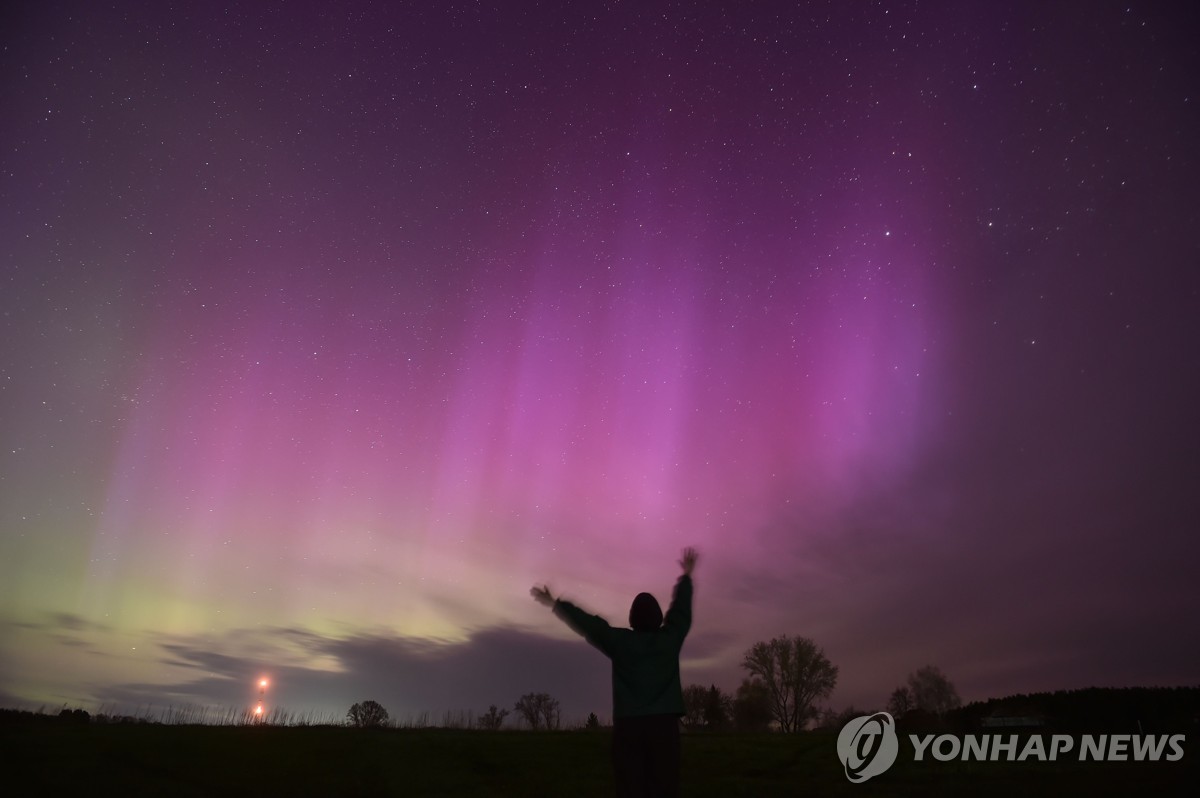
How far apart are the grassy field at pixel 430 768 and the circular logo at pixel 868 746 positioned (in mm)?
500

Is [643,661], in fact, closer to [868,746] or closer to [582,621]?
[582,621]

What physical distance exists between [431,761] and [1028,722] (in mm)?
37502

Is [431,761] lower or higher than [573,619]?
lower

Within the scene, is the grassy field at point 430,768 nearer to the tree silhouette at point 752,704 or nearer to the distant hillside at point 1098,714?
the distant hillside at point 1098,714

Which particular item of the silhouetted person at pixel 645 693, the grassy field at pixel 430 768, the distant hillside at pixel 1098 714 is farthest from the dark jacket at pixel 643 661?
the distant hillside at pixel 1098 714

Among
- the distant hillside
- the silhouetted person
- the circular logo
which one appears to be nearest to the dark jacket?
the silhouetted person

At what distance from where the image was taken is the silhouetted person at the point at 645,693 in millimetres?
7457

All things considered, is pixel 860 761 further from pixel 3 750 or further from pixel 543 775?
pixel 3 750

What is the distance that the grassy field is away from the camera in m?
19.0

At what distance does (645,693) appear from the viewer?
7.69m

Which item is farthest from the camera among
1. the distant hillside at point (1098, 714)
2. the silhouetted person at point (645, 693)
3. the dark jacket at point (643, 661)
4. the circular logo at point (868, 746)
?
the distant hillside at point (1098, 714)

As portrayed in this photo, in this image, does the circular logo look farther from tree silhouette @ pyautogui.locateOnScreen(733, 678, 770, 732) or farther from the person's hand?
tree silhouette @ pyautogui.locateOnScreen(733, 678, 770, 732)

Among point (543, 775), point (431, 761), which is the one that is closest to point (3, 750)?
point (431, 761)

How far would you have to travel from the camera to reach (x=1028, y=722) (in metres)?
43.5
